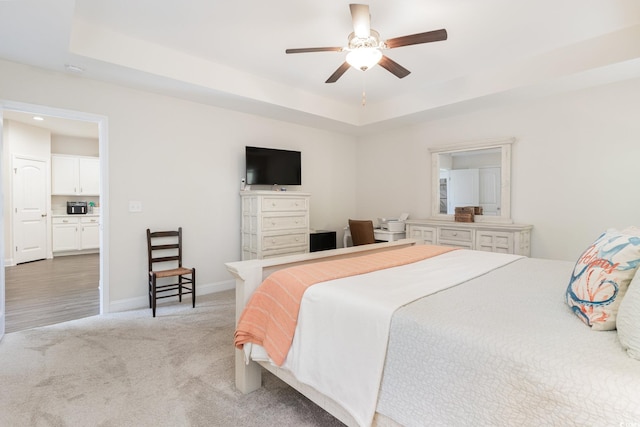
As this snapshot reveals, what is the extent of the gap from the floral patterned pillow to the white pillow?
0.08 m

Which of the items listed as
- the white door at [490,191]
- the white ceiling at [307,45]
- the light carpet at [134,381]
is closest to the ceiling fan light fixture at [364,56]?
the white ceiling at [307,45]

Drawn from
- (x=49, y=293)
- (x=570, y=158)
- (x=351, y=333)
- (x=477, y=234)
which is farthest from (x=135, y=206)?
(x=570, y=158)

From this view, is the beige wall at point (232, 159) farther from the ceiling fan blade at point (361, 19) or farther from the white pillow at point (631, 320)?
the white pillow at point (631, 320)

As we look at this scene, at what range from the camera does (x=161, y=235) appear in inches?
148

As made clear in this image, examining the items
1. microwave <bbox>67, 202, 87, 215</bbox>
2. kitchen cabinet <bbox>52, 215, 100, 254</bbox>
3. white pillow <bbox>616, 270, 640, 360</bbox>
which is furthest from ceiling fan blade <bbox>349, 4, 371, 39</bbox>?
microwave <bbox>67, 202, 87, 215</bbox>

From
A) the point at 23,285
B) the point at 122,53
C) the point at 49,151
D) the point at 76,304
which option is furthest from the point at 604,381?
the point at 49,151

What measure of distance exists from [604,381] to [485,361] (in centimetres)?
29

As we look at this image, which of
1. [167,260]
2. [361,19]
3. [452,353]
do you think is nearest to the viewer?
[452,353]

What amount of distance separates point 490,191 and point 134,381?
4.45 metres

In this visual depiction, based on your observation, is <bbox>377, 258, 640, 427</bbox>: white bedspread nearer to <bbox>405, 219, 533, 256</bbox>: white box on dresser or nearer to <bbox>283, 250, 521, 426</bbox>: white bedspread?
<bbox>283, 250, 521, 426</bbox>: white bedspread

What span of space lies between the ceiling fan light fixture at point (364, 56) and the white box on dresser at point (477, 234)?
2.31 meters

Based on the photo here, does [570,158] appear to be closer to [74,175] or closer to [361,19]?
[361,19]

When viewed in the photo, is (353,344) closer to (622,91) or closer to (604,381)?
(604,381)

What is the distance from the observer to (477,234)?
4.12 meters
